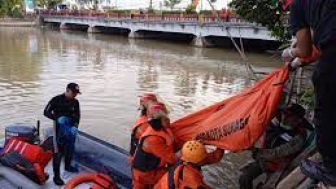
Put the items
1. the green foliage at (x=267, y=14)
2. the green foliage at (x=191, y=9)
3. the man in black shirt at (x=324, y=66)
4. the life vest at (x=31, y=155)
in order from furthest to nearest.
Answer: the green foliage at (x=191, y=9) < the green foliage at (x=267, y=14) < the life vest at (x=31, y=155) < the man in black shirt at (x=324, y=66)

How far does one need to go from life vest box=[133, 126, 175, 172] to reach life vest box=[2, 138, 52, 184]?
1731 mm

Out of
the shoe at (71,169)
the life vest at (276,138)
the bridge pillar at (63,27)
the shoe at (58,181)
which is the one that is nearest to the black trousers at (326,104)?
the life vest at (276,138)

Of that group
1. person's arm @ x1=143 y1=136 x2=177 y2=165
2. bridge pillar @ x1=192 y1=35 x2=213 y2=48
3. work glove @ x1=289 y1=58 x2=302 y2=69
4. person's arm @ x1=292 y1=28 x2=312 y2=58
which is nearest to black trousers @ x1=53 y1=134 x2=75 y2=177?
person's arm @ x1=143 y1=136 x2=177 y2=165

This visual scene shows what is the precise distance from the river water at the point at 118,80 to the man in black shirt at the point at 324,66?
17.8ft

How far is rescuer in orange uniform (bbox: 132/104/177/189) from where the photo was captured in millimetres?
4969

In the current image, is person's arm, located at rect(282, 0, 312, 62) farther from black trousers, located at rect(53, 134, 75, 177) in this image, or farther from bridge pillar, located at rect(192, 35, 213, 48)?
bridge pillar, located at rect(192, 35, 213, 48)

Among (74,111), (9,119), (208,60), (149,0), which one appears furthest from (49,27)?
(74,111)

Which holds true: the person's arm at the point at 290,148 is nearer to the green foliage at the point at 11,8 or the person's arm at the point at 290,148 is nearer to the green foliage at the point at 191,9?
the green foliage at the point at 191,9

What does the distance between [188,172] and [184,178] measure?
0.23 ft

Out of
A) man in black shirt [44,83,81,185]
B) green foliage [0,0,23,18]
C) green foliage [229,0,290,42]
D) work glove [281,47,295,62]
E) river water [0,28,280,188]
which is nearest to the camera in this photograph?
work glove [281,47,295,62]

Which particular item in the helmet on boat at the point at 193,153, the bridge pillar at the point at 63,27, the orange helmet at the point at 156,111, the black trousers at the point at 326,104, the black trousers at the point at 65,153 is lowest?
the bridge pillar at the point at 63,27

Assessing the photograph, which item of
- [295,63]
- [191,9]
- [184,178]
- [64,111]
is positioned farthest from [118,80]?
[191,9]

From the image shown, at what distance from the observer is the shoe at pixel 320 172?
2656 millimetres

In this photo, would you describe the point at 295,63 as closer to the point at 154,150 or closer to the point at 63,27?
the point at 154,150
